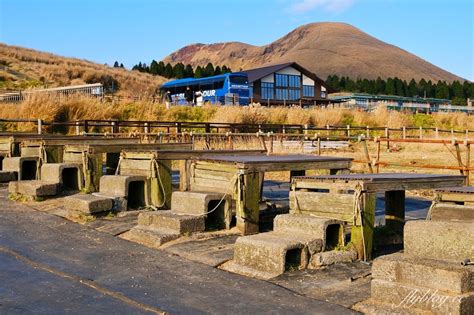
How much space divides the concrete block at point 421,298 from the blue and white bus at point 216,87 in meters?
46.7

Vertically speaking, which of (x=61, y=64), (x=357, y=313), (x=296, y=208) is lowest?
(x=357, y=313)

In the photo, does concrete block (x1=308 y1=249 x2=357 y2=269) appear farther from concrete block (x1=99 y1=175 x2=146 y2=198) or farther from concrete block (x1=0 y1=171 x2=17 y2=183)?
concrete block (x1=0 y1=171 x2=17 y2=183)

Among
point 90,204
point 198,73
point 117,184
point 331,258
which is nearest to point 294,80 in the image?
point 198,73

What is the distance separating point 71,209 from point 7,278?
3240 millimetres

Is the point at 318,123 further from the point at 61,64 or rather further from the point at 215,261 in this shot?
the point at 61,64

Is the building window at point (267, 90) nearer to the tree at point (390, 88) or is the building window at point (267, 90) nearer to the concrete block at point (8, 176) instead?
the tree at point (390, 88)

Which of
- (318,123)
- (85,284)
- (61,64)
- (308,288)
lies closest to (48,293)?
(85,284)

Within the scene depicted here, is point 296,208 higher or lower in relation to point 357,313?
higher

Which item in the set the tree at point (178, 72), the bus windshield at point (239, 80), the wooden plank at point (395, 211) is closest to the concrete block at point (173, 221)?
the wooden plank at point (395, 211)

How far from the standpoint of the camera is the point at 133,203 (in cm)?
935

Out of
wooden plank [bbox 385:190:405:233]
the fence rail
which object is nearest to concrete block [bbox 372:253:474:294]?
wooden plank [bbox 385:190:405:233]

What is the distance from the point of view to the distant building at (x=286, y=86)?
6269cm

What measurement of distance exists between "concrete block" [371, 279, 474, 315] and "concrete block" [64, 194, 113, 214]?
482 centimetres

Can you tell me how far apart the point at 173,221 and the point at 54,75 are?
5053cm
